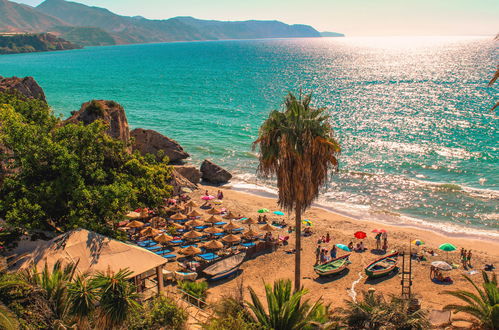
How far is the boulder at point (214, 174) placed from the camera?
→ 4566 cm

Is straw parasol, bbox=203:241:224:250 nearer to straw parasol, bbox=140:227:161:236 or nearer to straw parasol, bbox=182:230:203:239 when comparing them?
straw parasol, bbox=182:230:203:239

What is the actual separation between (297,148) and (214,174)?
104 feet

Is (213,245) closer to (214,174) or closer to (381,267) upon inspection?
(381,267)

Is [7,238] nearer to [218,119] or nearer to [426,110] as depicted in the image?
[218,119]

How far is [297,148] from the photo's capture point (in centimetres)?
1474

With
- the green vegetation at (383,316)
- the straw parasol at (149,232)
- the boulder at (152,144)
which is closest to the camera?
the green vegetation at (383,316)

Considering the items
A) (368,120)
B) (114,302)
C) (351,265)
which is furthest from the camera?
(368,120)

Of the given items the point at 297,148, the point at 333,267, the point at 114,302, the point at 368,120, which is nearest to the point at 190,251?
the point at 333,267

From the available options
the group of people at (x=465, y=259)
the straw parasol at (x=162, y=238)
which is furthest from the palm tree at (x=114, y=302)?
the group of people at (x=465, y=259)

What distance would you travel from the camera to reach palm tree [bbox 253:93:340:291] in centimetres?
1469

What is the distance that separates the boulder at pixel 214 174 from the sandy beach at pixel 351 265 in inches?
355

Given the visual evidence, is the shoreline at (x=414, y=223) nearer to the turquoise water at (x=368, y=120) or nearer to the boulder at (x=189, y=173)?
the turquoise water at (x=368, y=120)

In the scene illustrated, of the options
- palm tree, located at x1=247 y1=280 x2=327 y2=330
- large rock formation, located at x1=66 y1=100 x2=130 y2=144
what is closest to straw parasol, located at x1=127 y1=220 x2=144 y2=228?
large rock formation, located at x1=66 y1=100 x2=130 y2=144

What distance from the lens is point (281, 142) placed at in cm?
1472
